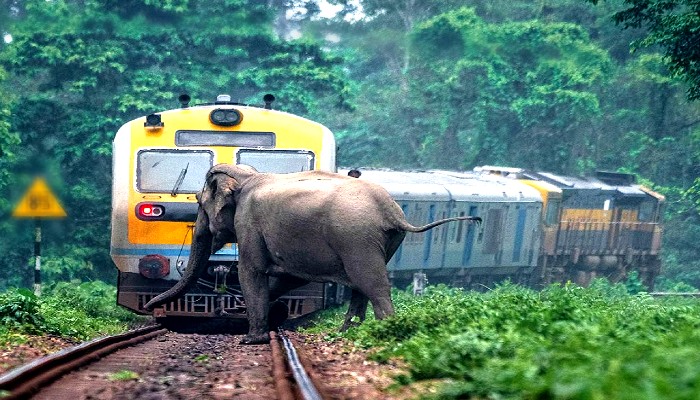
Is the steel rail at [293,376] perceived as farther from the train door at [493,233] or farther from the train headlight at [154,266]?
the train door at [493,233]

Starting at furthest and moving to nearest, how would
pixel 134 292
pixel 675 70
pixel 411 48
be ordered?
pixel 411 48
pixel 675 70
pixel 134 292

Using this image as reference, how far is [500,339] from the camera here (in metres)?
8.20

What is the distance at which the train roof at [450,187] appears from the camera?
79.9 ft

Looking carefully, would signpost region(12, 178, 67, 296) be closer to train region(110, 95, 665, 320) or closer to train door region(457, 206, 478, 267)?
train region(110, 95, 665, 320)

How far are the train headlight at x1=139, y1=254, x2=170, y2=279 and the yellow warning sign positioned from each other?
2.75 metres

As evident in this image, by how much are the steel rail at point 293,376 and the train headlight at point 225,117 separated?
4579 millimetres

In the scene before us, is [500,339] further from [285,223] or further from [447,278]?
[447,278]

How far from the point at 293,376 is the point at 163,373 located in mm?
1182

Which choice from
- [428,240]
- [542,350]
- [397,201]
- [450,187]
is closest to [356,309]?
[542,350]

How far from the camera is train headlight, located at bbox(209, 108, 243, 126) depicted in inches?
601

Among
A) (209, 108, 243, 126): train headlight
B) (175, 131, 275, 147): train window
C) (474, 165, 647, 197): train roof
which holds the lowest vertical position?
(474, 165, 647, 197): train roof

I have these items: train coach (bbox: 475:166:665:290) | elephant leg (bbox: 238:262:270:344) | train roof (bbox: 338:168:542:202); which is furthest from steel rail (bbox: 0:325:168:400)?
train coach (bbox: 475:166:665:290)

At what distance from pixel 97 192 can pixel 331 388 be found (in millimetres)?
22045

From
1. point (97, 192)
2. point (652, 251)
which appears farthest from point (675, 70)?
point (652, 251)
